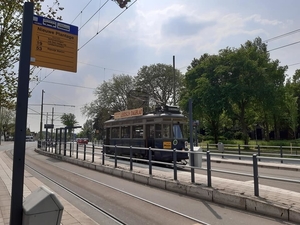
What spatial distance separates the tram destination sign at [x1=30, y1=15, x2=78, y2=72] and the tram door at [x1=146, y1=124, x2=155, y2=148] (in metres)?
11.2

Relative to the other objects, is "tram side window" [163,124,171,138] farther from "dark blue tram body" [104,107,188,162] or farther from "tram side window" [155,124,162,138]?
"tram side window" [155,124,162,138]

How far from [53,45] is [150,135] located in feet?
38.7

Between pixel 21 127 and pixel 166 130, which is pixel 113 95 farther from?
pixel 21 127

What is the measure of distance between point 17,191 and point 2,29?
273 inches

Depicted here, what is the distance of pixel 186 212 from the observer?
6262 millimetres

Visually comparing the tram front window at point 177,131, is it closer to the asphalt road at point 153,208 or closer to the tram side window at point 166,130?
the tram side window at point 166,130

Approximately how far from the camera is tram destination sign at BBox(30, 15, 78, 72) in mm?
4188

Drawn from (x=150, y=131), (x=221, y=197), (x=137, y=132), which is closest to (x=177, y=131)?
(x=150, y=131)

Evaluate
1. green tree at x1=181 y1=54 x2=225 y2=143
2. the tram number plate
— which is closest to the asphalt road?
the tram number plate

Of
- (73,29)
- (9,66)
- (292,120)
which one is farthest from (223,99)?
(73,29)

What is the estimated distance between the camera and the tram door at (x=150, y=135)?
15.7 m

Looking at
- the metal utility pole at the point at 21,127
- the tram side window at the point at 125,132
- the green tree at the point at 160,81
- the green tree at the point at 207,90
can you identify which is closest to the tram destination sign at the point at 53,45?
the metal utility pole at the point at 21,127

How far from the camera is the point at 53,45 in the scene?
4.47 m

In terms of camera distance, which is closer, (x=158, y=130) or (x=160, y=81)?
(x=158, y=130)
